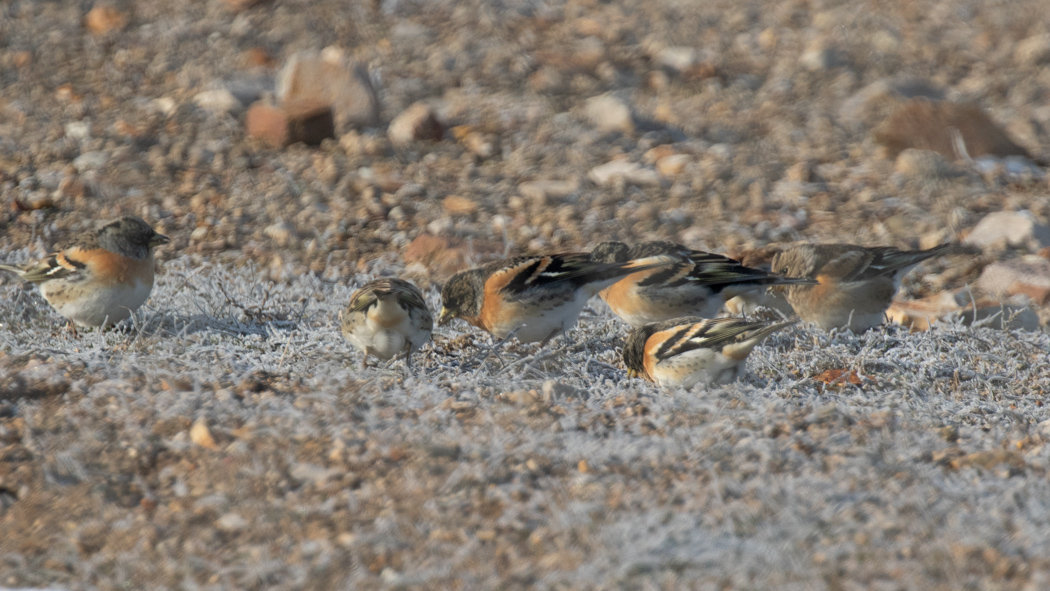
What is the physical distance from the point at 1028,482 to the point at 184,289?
4.77 meters

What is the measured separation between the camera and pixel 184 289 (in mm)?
6648

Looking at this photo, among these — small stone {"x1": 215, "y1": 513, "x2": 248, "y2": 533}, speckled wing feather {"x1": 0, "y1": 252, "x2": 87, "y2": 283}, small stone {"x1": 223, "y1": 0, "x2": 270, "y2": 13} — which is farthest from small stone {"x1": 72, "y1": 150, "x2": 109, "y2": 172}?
small stone {"x1": 215, "y1": 513, "x2": 248, "y2": 533}

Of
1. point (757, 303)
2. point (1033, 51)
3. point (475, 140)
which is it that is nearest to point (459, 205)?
point (475, 140)

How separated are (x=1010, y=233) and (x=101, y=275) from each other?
6.51 m

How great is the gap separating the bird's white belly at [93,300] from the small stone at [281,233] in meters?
2.27

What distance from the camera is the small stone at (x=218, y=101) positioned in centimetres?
1032

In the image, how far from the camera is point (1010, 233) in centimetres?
839

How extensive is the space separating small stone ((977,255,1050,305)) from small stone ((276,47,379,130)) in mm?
5536

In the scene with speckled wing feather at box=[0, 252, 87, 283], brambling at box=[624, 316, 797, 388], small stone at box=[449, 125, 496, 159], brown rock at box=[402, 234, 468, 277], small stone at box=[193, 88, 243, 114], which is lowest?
brown rock at box=[402, 234, 468, 277]

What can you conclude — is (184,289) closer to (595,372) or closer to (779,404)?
(595,372)

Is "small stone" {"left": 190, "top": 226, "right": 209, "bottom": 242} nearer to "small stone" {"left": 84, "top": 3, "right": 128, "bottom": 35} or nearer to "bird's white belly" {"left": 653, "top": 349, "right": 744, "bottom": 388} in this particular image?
"bird's white belly" {"left": 653, "top": 349, "right": 744, "bottom": 388}

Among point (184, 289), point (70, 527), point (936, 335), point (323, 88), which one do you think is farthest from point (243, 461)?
point (323, 88)

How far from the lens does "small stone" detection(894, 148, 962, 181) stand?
9.62 m

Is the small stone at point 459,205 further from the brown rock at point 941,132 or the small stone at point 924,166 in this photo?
the brown rock at point 941,132
